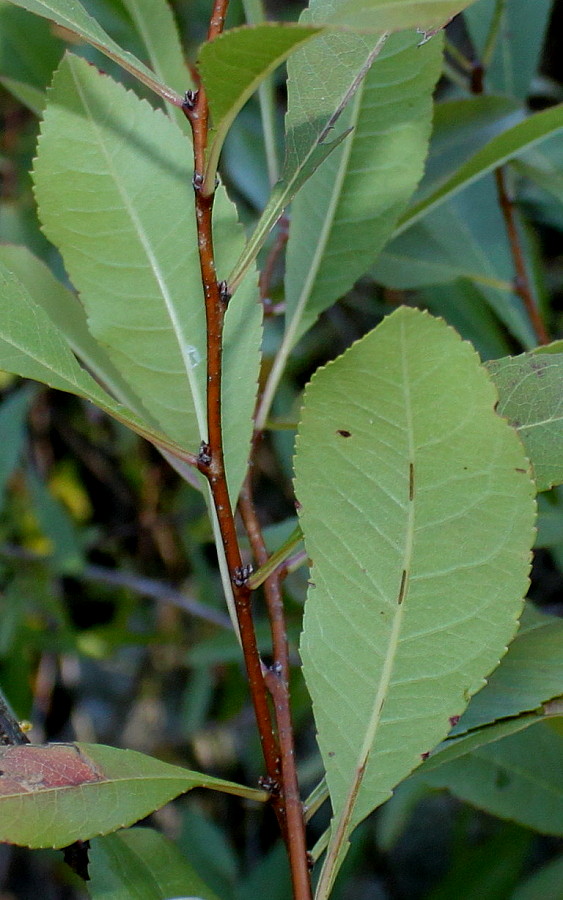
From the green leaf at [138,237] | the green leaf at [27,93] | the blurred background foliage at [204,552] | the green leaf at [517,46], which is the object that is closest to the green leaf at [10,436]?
the blurred background foliage at [204,552]

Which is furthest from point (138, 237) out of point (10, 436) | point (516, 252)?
point (10, 436)

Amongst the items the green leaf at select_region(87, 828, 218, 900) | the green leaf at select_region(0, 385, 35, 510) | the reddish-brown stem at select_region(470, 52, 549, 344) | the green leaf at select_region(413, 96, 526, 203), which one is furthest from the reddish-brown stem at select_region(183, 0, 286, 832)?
the green leaf at select_region(0, 385, 35, 510)

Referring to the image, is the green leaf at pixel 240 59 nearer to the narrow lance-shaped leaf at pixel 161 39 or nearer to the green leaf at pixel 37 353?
the green leaf at pixel 37 353

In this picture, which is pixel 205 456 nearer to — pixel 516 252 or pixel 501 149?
pixel 501 149

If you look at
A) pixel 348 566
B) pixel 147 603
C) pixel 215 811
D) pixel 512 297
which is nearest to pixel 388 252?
pixel 512 297

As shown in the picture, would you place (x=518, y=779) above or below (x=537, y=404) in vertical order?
below

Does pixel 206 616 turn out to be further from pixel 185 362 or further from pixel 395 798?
pixel 185 362
